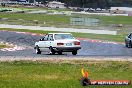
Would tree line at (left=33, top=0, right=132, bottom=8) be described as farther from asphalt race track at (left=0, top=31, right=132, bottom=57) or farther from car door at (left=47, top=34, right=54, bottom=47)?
car door at (left=47, top=34, right=54, bottom=47)

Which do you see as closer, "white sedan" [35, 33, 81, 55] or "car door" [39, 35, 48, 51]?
"white sedan" [35, 33, 81, 55]

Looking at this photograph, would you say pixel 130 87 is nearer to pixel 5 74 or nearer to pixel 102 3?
pixel 5 74

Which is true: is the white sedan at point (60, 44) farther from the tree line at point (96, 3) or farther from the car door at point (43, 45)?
the tree line at point (96, 3)

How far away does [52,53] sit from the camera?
27.1m

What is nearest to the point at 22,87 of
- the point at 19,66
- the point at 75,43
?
the point at 19,66

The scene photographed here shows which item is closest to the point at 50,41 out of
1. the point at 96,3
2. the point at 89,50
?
the point at 89,50

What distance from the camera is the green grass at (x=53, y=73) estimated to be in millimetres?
12969

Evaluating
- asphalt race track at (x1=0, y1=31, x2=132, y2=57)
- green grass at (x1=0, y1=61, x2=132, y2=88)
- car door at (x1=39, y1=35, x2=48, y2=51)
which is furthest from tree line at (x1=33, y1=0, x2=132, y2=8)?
green grass at (x1=0, y1=61, x2=132, y2=88)

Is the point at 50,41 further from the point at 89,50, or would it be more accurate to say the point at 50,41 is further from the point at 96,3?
the point at 96,3

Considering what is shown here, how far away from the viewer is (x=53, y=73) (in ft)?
50.8

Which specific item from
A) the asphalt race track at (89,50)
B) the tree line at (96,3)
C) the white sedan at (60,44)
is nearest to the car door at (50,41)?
the white sedan at (60,44)

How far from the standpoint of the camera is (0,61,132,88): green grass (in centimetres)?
Result: 1297

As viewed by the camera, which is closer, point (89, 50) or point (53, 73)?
point (53, 73)

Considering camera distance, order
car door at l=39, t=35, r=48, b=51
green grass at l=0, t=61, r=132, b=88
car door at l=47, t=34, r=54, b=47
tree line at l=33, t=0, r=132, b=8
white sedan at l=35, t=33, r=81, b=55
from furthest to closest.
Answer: tree line at l=33, t=0, r=132, b=8 < car door at l=39, t=35, r=48, b=51 < car door at l=47, t=34, r=54, b=47 < white sedan at l=35, t=33, r=81, b=55 < green grass at l=0, t=61, r=132, b=88
